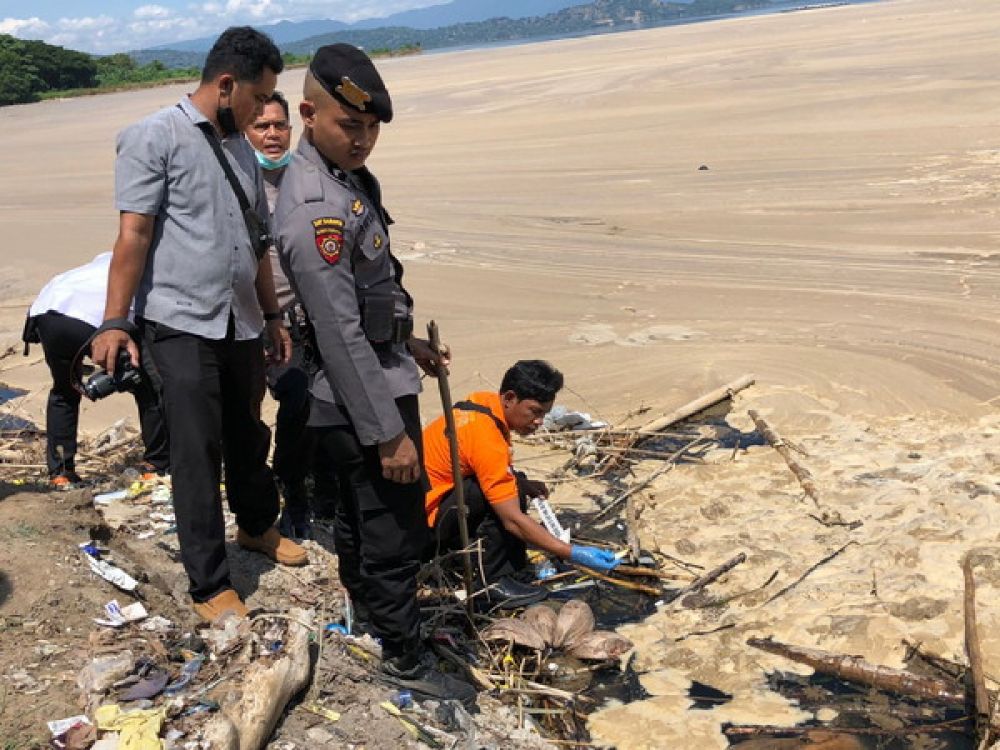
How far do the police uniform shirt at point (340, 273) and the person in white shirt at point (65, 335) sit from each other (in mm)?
1863

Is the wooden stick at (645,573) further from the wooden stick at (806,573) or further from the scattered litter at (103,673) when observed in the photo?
the scattered litter at (103,673)

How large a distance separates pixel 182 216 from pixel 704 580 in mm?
2575

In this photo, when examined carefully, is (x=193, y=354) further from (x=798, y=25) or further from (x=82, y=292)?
(x=798, y=25)

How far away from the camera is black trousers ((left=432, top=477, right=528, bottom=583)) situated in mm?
4023

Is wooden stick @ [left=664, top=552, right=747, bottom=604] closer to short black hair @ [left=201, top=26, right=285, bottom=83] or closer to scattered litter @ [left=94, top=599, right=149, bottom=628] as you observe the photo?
scattered litter @ [left=94, top=599, right=149, bottom=628]

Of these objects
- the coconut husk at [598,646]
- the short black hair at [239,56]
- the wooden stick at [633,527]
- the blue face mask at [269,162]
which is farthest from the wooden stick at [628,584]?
the short black hair at [239,56]

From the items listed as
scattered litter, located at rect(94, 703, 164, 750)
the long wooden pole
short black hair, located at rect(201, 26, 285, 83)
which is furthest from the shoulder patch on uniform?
scattered litter, located at rect(94, 703, 164, 750)

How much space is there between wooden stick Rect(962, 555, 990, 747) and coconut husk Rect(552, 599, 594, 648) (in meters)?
1.38

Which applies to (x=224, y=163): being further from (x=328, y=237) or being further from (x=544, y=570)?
(x=544, y=570)

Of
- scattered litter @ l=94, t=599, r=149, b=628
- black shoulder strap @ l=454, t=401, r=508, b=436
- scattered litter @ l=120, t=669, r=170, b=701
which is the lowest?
scattered litter @ l=120, t=669, r=170, b=701

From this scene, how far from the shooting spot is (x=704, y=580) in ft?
13.8

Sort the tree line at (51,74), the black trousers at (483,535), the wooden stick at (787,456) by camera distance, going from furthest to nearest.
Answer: the tree line at (51,74)
the wooden stick at (787,456)
the black trousers at (483,535)

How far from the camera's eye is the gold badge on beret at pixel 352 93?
2684 mm

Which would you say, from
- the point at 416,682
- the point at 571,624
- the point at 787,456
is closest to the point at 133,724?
the point at 416,682
